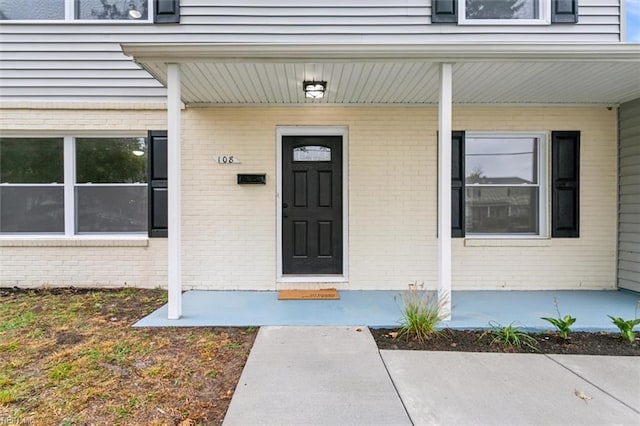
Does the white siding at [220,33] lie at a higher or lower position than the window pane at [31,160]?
higher

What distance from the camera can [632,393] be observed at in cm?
235

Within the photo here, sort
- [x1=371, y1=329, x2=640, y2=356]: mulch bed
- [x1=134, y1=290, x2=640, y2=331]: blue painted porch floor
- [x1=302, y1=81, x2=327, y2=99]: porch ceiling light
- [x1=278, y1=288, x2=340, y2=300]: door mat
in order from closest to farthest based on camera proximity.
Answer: [x1=371, y1=329, x2=640, y2=356]: mulch bed < [x1=134, y1=290, x2=640, y2=331]: blue painted porch floor < [x1=302, y1=81, x2=327, y2=99]: porch ceiling light < [x1=278, y1=288, x2=340, y2=300]: door mat

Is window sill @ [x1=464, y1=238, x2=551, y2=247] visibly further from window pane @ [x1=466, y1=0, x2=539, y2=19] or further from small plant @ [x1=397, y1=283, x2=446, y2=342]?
window pane @ [x1=466, y1=0, x2=539, y2=19]

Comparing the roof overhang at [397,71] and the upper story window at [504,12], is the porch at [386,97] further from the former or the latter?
the upper story window at [504,12]

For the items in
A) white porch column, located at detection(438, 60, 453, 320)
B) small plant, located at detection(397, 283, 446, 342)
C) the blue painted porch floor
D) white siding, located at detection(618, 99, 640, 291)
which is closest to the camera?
small plant, located at detection(397, 283, 446, 342)

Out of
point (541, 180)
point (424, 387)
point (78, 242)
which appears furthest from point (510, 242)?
point (78, 242)

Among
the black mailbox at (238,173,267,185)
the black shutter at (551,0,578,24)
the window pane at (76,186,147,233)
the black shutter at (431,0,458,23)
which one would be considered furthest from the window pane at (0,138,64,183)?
the black shutter at (551,0,578,24)

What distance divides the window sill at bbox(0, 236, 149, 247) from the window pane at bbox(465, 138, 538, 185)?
4718 mm

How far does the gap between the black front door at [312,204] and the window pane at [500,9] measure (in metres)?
2.56

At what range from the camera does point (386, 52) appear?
326 centimetres

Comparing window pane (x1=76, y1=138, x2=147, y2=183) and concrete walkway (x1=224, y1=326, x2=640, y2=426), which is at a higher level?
window pane (x1=76, y1=138, x2=147, y2=183)

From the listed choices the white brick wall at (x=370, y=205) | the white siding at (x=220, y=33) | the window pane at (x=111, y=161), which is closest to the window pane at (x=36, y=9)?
the white siding at (x=220, y=33)

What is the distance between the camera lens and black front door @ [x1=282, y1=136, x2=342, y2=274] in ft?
16.0

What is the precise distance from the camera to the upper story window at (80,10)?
4.86 m
